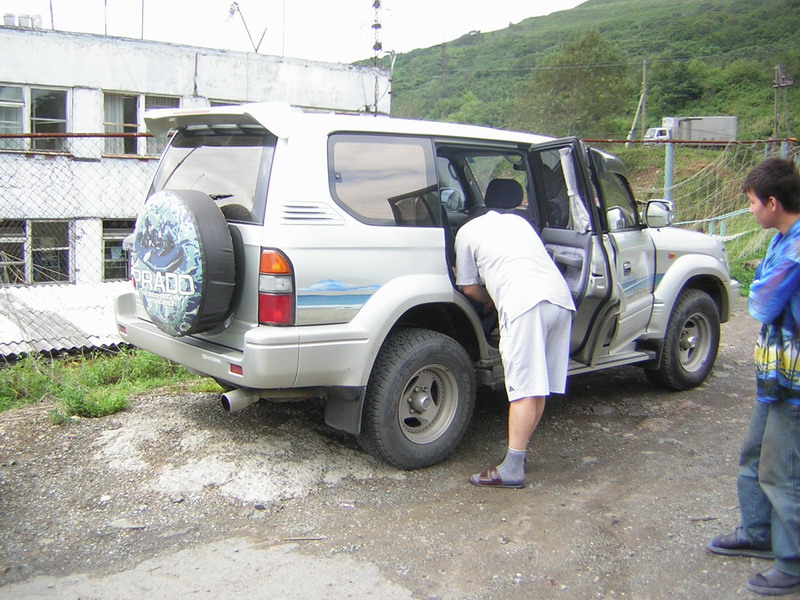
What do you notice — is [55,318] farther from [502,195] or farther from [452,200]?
[502,195]

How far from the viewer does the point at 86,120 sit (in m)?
20.8

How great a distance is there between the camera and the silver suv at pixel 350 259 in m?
4.11

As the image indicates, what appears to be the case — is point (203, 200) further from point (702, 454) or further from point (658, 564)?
point (702, 454)

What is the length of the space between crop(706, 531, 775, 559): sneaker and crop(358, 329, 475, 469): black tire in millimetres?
1618

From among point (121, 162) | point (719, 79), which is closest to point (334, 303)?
point (121, 162)

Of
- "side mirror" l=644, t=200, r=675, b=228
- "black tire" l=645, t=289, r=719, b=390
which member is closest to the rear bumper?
"side mirror" l=644, t=200, r=675, b=228

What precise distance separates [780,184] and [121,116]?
68.9 feet

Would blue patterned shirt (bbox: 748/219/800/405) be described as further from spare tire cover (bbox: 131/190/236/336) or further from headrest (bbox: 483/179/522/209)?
spare tire cover (bbox: 131/190/236/336)

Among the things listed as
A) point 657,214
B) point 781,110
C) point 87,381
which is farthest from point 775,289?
point 781,110

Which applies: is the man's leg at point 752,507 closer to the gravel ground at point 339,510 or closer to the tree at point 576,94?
the gravel ground at point 339,510

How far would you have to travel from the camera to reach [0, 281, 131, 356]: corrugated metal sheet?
6.73 meters

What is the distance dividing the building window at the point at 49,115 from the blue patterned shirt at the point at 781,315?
65.0 feet

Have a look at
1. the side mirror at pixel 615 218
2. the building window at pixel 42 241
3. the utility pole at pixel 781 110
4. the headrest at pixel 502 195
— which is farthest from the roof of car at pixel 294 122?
the utility pole at pixel 781 110

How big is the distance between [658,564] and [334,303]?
6.64 ft
